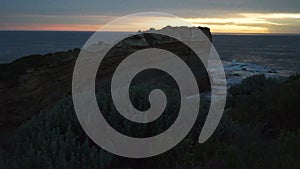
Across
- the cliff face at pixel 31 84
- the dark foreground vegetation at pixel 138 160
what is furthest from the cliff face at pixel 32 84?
the dark foreground vegetation at pixel 138 160

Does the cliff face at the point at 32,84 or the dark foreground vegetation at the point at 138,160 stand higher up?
the dark foreground vegetation at the point at 138,160

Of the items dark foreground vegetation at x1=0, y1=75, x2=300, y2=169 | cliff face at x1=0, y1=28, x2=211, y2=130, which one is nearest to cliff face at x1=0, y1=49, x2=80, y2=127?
cliff face at x1=0, y1=28, x2=211, y2=130

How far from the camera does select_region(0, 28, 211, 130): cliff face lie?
7.47 metres

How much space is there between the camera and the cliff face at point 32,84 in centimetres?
747

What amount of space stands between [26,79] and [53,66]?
101cm

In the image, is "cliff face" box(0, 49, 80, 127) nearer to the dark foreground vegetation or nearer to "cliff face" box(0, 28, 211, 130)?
"cliff face" box(0, 28, 211, 130)

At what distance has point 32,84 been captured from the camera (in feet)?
26.4

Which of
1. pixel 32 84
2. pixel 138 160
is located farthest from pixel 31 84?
pixel 138 160

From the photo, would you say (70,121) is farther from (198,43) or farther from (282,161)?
(198,43)

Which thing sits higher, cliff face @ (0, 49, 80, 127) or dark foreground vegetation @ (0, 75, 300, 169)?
dark foreground vegetation @ (0, 75, 300, 169)

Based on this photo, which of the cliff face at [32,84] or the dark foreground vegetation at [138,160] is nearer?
the dark foreground vegetation at [138,160]

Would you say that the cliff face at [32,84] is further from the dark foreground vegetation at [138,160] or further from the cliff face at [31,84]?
the dark foreground vegetation at [138,160]

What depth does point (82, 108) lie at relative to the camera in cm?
469

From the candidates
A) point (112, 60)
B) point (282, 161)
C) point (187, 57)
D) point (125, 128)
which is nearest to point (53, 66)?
point (112, 60)
